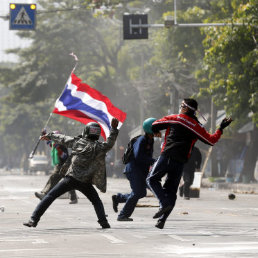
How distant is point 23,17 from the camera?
98.3 feet

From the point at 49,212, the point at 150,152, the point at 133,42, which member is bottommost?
the point at 49,212

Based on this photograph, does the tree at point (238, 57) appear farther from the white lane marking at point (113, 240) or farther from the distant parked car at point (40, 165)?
the distant parked car at point (40, 165)

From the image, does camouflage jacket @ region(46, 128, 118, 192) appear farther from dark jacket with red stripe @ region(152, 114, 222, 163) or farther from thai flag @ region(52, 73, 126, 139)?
thai flag @ region(52, 73, 126, 139)

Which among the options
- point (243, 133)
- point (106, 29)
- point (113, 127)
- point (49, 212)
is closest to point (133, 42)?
point (106, 29)

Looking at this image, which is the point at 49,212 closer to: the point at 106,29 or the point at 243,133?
the point at 243,133

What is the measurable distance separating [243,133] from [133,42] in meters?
13.8

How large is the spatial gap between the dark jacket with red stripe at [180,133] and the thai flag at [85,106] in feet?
10.8

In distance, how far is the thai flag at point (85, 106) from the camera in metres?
15.8

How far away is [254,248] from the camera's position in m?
10.2

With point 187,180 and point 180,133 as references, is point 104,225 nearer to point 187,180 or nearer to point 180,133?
point 180,133

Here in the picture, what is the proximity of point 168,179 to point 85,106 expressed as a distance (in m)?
4.03

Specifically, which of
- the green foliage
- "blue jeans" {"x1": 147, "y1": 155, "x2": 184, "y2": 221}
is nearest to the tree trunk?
the green foliage

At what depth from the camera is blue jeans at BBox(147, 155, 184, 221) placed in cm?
1245

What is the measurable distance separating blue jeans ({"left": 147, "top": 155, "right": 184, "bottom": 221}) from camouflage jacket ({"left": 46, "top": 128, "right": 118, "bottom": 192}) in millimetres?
727
